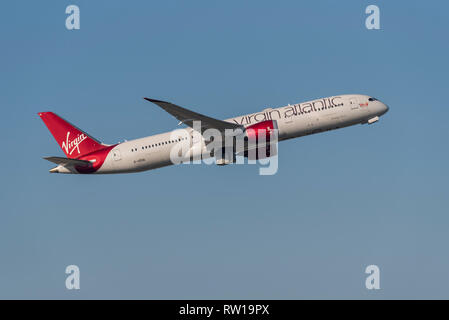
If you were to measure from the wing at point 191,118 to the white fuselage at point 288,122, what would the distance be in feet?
8.10

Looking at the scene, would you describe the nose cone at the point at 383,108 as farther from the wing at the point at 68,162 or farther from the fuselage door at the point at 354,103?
the wing at the point at 68,162

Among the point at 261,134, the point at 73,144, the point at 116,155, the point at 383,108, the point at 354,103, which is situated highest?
the point at 354,103

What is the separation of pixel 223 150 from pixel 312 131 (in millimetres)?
10403

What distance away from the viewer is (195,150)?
80812mm

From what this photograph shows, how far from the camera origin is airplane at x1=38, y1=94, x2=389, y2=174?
79.3 meters

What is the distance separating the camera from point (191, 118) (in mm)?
77625

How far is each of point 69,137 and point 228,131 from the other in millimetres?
20707

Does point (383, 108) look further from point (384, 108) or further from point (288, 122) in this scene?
point (288, 122)

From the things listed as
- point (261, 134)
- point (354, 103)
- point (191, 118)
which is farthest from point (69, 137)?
point (354, 103)

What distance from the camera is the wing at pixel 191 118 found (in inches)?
2936
